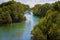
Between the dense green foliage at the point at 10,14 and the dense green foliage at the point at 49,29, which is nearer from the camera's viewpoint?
the dense green foliage at the point at 49,29

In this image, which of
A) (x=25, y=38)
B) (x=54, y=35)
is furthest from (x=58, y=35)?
(x=25, y=38)

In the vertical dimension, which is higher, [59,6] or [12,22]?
[59,6]

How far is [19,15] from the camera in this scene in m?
30.6

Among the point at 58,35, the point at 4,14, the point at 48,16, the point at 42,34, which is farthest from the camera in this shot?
the point at 4,14

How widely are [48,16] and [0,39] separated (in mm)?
4334

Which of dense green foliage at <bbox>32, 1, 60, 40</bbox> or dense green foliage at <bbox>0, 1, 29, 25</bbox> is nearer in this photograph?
dense green foliage at <bbox>32, 1, 60, 40</bbox>

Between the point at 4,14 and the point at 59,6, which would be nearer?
the point at 59,6

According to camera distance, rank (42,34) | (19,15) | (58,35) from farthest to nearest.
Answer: (19,15)
(42,34)
(58,35)

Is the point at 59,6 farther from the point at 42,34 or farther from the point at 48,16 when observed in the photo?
the point at 42,34

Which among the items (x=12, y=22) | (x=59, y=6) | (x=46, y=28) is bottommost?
(x=12, y=22)

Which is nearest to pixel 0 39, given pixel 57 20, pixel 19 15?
pixel 57 20

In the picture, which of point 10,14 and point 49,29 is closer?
point 49,29

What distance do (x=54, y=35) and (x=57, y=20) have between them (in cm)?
144

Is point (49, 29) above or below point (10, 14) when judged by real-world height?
above
